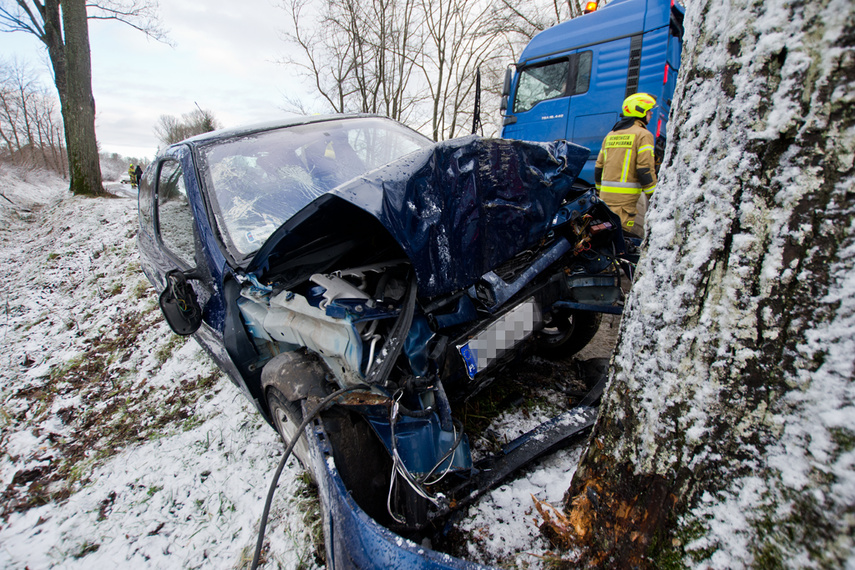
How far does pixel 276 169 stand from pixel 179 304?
99cm

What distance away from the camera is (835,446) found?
1.99 feet

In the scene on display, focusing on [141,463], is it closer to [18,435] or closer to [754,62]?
[18,435]

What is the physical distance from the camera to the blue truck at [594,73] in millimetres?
4805

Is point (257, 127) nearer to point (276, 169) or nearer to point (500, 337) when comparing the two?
point (276, 169)

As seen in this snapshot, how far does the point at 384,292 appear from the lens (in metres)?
1.69

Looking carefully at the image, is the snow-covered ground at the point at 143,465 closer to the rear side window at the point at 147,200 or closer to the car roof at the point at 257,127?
the rear side window at the point at 147,200

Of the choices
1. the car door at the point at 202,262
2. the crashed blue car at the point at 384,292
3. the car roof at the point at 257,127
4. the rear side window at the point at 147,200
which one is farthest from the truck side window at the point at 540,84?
the rear side window at the point at 147,200

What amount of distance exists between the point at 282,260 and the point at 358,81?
656 inches

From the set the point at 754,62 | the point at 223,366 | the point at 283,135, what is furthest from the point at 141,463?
the point at 754,62

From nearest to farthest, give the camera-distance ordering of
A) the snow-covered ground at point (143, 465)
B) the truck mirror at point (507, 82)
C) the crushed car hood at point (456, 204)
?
the crushed car hood at point (456, 204)
the snow-covered ground at point (143, 465)
the truck mirror at point (507, 82)

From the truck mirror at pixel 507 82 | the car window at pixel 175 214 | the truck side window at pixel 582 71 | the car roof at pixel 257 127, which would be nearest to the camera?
the car window at pixel 175 214

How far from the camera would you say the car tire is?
171 cm

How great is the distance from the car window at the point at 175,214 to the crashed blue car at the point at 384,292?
1.1 inches

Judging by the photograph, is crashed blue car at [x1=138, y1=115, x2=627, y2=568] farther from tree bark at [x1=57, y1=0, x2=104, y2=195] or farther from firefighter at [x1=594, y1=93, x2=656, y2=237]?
tree bark at [x1=57, y1=0, x2=104, y2=195]
